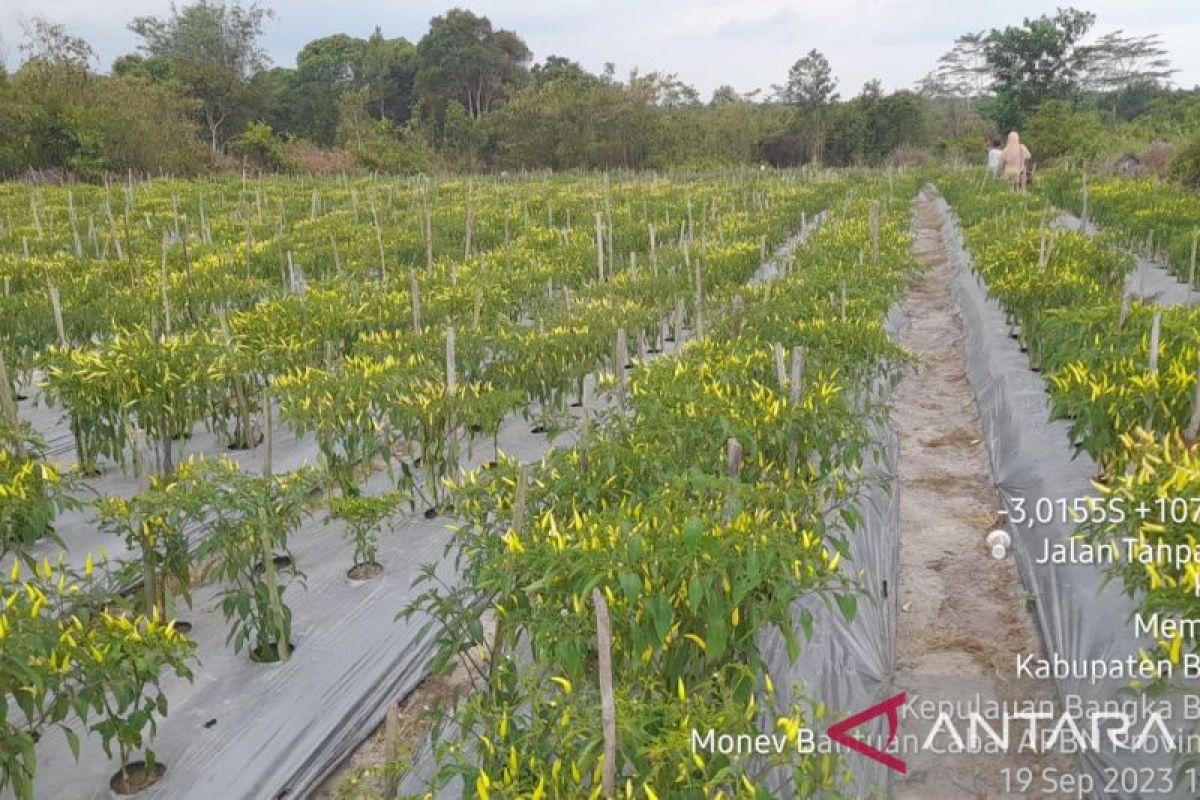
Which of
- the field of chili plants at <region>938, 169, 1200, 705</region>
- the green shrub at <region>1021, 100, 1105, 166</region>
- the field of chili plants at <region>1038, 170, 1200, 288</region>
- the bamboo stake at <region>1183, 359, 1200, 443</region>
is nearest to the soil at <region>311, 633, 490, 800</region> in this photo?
the field of chili plants at <region>938, 169, 1200, 705</region>

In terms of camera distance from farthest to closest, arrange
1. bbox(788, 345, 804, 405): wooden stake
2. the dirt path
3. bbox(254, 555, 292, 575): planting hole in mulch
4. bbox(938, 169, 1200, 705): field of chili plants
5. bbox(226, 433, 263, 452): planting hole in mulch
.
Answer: bbox(226, 433, 263, 452): planting hole in mulch < bbox(254, 555, 292, 575): planting hole in mulch < bbox(788, 345, 804, 405): wooden stake < the dirt path < bbox(938, 169, 1200, 705): field of chili plants

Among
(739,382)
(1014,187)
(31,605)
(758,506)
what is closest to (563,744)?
(758,506)

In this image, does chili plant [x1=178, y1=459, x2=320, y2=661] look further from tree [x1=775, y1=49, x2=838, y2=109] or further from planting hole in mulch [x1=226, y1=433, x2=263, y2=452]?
tree [x1=775, y1=49, x2=838, y2=109]

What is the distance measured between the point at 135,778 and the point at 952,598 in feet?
13.1

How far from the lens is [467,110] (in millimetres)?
49156

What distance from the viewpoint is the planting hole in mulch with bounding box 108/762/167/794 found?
3111 mm

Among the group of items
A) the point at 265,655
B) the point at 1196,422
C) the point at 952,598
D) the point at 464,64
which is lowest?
the point at 952,598

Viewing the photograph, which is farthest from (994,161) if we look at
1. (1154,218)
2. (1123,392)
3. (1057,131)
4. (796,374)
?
(796,374)

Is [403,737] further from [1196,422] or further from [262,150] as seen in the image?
[262,150]

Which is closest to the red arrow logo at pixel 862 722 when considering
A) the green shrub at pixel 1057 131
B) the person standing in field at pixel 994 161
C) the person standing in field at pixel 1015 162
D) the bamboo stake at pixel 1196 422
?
the bamboo stake at pixel 1196 422

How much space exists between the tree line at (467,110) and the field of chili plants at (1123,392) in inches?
1041

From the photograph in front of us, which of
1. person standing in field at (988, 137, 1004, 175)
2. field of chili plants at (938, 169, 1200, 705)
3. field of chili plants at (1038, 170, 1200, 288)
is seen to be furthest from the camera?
person standing in field at (988, 137, 1004, 175)

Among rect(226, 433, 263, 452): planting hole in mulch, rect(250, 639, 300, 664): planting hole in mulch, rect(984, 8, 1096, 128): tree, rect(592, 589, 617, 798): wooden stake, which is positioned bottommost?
rect(250, 639, 300, 664): planting hole in mulch

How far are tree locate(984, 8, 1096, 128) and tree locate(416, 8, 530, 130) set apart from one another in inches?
1018
